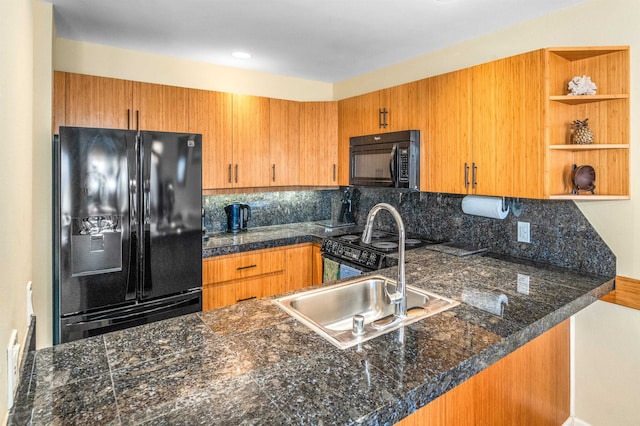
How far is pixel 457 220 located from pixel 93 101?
2755mm

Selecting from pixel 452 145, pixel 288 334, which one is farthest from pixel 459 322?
pixel 452 145

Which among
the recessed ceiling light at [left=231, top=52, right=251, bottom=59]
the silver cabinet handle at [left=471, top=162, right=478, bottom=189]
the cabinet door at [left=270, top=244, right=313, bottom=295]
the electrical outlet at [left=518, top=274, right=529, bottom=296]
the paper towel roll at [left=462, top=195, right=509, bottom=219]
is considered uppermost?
the recessed ceiling light at [left=231, top=52, right=251, bottom=59]

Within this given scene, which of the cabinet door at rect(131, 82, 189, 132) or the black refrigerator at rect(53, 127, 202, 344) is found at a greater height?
the cabinet door at rect(131, 82, 189, 132)

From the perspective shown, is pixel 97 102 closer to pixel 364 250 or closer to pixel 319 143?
pixel 319 143

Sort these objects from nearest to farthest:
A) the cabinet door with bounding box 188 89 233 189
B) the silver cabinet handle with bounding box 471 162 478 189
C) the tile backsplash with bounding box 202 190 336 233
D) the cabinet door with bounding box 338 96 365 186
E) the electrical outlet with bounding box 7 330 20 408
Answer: the electrical outlet with bounding box 7 330 20 408 → the silver cabinet handle with bounding box 471 162 478 189 → the cabinet door with bounding box 188 89 233 189 → the cabinet door with bounding box 338 96 365 186 → the tile backsplash with bounding box 202 190 336 233

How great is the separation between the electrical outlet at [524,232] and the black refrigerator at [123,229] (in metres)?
2.17

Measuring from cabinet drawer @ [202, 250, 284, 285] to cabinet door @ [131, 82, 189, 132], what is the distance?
1068mm

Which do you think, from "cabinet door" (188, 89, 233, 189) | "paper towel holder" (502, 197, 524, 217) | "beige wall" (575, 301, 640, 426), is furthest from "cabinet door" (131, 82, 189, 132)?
"beige wall" (575, 301, 640, 426)

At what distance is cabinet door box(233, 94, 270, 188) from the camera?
123 inches

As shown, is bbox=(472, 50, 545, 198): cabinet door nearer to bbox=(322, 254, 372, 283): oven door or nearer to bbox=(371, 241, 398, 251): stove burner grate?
bbox=(371, 241, 398, 251): stove burner grate

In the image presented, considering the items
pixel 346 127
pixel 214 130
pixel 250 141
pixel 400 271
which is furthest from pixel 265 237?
pixel 400 271


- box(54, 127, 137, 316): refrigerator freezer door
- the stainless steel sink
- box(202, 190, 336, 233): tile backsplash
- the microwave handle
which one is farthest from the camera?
box(202, 190, 336, 233): tile backsplash

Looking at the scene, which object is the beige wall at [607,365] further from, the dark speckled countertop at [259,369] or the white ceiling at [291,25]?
the white ceiling at [291,25]

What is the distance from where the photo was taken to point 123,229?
2256mm
